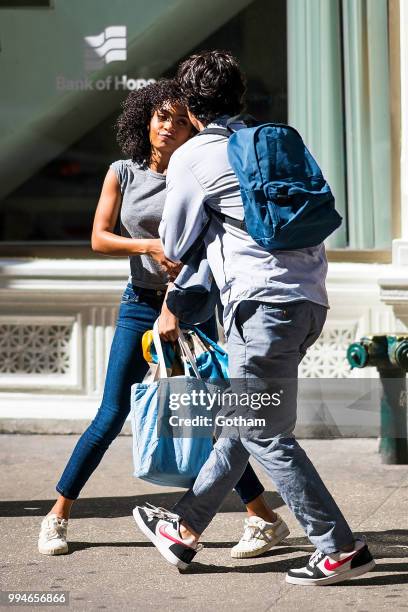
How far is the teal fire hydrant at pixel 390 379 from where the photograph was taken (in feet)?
20.5

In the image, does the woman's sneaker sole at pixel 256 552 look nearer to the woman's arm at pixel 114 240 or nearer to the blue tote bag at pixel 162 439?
the blue tote bag at pixel 162 439

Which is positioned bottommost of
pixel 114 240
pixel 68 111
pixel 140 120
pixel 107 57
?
pixel 114 240

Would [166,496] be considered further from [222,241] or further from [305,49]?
[305,49]

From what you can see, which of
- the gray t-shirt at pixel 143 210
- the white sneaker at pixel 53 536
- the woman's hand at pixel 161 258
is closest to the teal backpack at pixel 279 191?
the woman's hand at pixel 161 258

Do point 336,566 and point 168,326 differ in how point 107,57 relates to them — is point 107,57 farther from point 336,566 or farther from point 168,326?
point 336,566

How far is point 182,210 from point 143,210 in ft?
2.13

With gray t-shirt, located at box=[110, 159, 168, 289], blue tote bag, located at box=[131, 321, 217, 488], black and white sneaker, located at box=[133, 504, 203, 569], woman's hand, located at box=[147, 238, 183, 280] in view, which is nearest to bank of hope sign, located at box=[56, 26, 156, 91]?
A: gray t-shirt, located at box=[110, 159, 168, 289]

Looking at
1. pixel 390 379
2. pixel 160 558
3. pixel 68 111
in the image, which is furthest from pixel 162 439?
pixel 68 111

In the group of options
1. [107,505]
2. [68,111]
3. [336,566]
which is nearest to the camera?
[336,566]

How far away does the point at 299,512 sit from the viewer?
440 cm

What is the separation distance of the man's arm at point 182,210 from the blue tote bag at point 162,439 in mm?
499

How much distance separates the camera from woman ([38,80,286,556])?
502 cm

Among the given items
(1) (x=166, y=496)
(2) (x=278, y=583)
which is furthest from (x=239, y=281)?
(1) (x=166, y=496)

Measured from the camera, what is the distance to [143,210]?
502 cm
